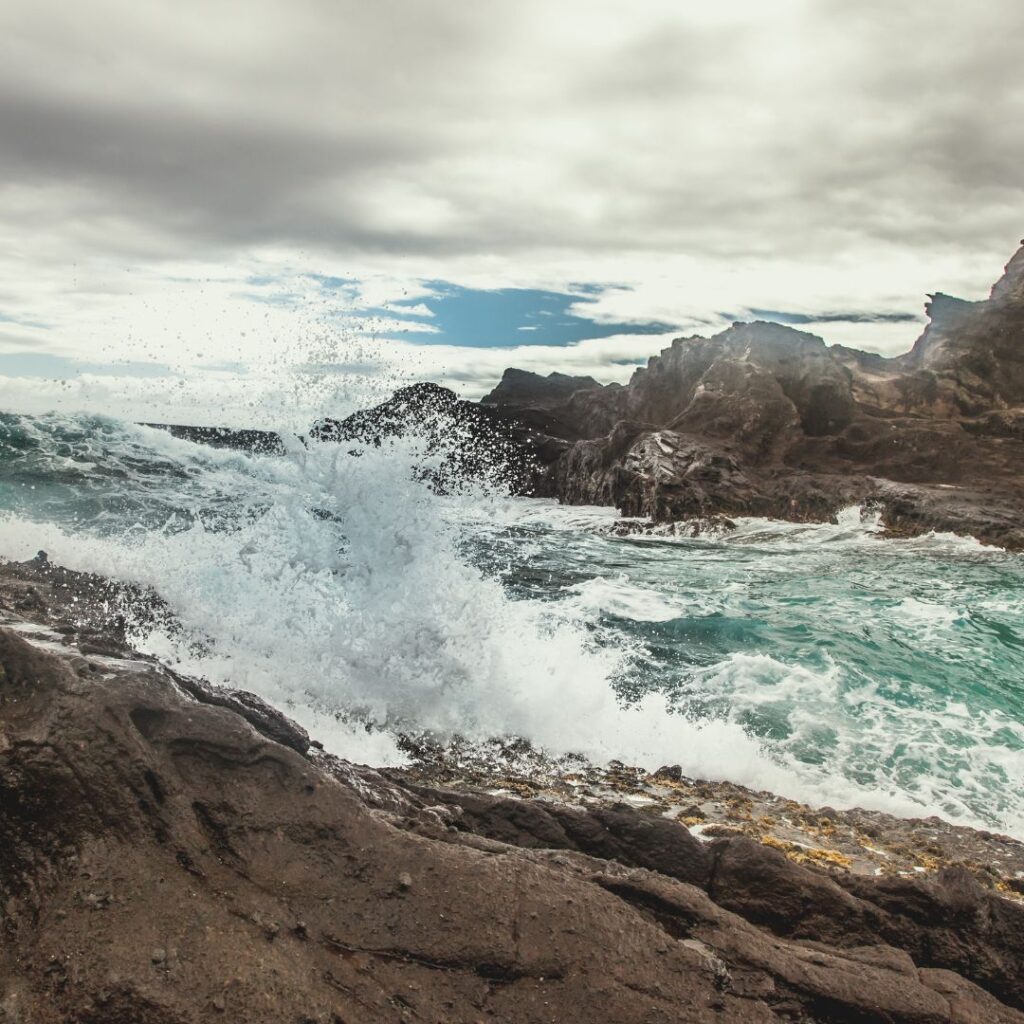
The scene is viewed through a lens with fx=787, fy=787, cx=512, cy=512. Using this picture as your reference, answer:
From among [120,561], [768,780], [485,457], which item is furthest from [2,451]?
[485,457]

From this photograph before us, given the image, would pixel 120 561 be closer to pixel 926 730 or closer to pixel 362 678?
pixel 362 678

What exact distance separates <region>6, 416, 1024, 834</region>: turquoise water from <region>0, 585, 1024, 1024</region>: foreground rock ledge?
3.79m

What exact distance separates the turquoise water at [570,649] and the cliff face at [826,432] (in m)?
15.7

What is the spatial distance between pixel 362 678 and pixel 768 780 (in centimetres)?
401

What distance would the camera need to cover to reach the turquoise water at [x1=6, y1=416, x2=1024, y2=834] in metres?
7.58

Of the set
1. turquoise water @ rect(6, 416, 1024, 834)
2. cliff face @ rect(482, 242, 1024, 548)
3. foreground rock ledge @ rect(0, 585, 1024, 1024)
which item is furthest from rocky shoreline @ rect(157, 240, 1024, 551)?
foreground rock ledge @ rect(0, 585, 1024, 1024)

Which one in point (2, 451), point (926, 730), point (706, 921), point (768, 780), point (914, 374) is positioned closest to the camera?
point (706, 921)

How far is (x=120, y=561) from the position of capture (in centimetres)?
1036

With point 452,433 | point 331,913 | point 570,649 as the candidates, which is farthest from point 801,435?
point 331,913

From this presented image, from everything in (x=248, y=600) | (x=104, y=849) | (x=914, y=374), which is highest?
(x=914, y=374)

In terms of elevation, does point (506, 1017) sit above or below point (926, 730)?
above

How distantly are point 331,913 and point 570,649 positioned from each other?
7847 mm

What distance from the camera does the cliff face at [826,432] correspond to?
3266 centimetres

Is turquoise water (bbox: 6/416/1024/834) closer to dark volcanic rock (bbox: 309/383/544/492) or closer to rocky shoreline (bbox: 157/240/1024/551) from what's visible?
dark volcanic rock (bbox: 309/383/544/492)
